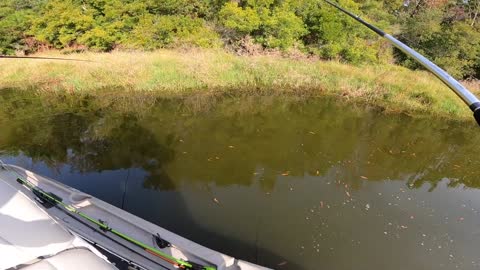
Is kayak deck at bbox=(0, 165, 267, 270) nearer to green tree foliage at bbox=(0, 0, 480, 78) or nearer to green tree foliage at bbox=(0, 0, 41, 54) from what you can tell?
green tree foliage at bbox=(0, 0, 480, 78)

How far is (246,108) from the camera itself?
36.9 feet

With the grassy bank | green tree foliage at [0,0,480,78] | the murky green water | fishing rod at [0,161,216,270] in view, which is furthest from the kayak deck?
green tree foliage at [0,0,480,78]

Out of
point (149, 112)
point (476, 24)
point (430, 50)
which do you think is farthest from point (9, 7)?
point (476, 24)

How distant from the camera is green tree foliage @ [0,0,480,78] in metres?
16.5

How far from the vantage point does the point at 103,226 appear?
410 centimetres

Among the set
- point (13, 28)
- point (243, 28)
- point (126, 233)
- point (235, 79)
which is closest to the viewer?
point (126, 233)

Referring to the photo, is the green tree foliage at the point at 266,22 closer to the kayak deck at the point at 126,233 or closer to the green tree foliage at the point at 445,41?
the green tree foliage at the point at 445,41

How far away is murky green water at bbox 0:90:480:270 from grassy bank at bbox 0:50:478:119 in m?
1.12

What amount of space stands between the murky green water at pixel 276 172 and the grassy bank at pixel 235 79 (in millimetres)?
1123

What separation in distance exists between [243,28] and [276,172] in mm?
11112

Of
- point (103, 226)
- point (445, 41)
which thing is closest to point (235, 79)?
point (103, 226)

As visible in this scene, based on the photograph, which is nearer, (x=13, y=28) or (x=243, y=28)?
(x=243, y=28)

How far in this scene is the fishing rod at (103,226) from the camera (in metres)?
3.51

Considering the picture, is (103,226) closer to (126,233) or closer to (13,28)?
(126,233)
